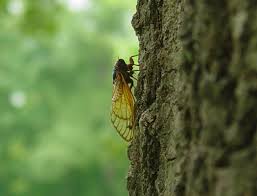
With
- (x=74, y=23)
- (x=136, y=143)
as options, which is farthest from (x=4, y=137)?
(x=136, y=143)

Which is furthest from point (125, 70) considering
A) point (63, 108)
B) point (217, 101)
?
point (63, 108)

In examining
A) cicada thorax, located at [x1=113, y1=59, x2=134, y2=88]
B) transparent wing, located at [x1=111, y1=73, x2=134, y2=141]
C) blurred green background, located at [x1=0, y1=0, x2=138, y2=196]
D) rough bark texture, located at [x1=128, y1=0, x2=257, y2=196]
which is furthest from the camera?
blurred green background, located at [x1=0, y1=0, x2=138, y2=196]

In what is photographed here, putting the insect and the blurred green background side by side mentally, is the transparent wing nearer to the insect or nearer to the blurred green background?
the insect

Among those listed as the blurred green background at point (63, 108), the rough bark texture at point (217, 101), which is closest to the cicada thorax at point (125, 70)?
the rough bark texture at point (217, 101)

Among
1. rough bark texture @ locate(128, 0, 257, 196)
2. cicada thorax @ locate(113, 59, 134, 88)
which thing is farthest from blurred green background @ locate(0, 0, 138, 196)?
rough bark texture @ locate(128, 0, 257, 196)

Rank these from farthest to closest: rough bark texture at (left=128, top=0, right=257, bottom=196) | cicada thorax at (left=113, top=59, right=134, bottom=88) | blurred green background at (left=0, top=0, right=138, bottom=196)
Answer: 1. blurred green background at (left=0, top=0, right=138, bottom=196)
2. cicada thorax at (left=113, top=59, right=134, bottom=88)
3. rough bark texture at (left=128, top=0, right=257, bottom=196)

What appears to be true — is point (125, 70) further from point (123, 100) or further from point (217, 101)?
point (217, 101)

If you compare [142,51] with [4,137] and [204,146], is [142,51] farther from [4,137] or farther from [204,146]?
[4,137]
